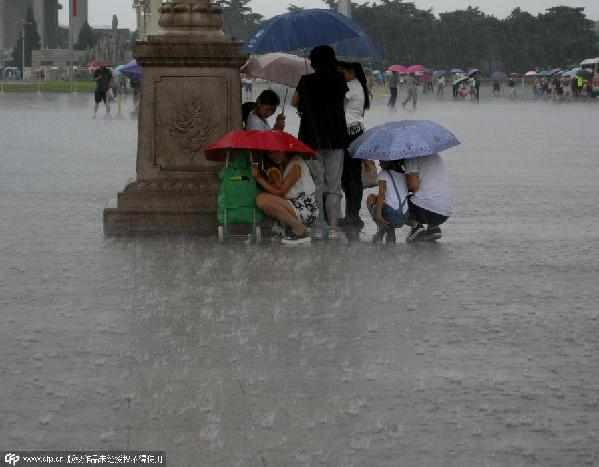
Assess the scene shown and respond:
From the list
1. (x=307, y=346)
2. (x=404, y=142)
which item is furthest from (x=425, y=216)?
(x=307, y=346)

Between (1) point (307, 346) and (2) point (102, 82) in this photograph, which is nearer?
(1) point (307, 346)

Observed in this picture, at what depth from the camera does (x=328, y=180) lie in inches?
492

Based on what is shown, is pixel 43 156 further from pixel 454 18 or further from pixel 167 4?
pixel 454 18

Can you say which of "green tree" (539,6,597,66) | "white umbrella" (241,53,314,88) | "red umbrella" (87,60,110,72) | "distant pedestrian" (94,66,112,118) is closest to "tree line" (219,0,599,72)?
"green tree" (539,6,597,66)

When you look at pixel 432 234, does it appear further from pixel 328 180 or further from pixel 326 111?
pixel 326 111

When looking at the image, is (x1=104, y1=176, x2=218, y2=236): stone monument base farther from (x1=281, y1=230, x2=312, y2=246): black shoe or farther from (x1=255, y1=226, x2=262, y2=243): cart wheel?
(x1=281, y1=230, x2=312, y2=246): black shoe

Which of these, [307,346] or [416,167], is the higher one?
[416,167]

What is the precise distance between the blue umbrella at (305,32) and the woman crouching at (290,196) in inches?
49.4

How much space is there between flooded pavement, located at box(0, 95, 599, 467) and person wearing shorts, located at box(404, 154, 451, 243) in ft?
0.77

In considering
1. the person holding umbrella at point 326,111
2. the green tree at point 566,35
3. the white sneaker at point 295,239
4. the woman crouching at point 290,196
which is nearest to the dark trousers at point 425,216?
the person holding umbrella at point 326,111

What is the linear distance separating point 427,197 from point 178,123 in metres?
1.95

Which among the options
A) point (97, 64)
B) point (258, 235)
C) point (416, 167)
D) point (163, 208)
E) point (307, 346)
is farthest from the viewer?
point (97, 64)

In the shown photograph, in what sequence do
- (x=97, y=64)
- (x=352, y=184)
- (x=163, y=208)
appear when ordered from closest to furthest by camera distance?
1. (x=163, y=208)
2. (x=352, y=184)
3. (x=97, y=64)

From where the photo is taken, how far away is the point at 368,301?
910 centimetres
